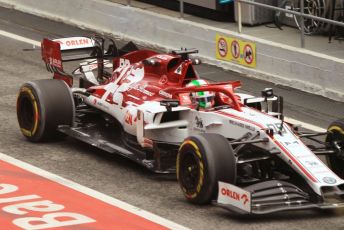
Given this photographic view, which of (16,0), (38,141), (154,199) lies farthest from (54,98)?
(16,0)

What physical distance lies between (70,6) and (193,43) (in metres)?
3.44

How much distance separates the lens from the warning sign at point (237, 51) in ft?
69.5

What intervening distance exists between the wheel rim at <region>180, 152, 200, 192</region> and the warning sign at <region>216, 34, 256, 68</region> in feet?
23.8

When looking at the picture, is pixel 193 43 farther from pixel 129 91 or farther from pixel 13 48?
pixel 129 91

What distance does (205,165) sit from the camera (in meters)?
13.7

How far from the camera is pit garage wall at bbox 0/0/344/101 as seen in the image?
20.0m

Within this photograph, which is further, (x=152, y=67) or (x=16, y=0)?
(x=16, y=0)

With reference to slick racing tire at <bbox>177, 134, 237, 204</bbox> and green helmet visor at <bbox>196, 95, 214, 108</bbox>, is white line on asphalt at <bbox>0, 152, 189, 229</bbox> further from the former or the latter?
green helmet visor at <bbox>196, 95, 214, 108</bbox>

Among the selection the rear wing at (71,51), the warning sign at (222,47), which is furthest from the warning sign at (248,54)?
the rear wing at (71,51)

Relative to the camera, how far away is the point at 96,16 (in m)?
24.1

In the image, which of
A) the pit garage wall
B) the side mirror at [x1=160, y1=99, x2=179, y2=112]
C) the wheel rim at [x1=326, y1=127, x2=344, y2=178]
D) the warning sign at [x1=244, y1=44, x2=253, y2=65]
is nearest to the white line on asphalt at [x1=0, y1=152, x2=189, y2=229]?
the side mirror at [x1=160, y1=99, x2=179, y2=112]

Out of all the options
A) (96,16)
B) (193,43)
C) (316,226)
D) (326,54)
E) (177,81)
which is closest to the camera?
(316,226)

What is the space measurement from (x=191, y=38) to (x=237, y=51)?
3.79 ft

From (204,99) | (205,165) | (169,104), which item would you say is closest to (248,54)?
(204,99)
